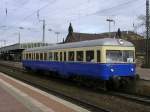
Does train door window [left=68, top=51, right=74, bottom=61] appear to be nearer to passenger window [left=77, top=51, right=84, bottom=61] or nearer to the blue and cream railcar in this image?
the blue and cream railcar

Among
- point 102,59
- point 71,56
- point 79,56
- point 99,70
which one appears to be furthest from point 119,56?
point 71,56

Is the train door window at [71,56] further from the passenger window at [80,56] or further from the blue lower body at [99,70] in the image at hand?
the passenger window at [80,56]

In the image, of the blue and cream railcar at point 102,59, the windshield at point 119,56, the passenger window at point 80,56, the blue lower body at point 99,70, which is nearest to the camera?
the blue lower body at point 99,70

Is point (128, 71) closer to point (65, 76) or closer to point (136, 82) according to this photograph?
point (136, 82)

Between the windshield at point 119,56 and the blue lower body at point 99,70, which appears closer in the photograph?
the blue lower body at point 99,70

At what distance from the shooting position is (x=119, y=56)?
71.6 ft

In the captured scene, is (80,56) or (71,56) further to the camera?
(71,56)

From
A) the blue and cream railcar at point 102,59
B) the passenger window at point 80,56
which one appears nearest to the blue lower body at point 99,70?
the blue and cream railcar at point 102,59

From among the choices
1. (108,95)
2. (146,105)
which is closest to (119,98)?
(108,95)

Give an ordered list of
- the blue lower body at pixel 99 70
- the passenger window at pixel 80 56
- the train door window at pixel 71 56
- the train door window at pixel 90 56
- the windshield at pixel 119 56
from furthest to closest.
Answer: the train door window at pixel 71 56, the passenger window at pixel 80 56, the train door window at pixel 90 56, the windshield at pixel 119 56, the blue lower body at pixel 99 70

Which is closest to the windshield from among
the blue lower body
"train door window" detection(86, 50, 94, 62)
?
the blue lower body

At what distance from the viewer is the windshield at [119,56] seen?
21303mm

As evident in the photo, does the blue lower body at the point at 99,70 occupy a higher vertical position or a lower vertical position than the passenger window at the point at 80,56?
lower

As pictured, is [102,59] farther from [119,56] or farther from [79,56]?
[79,56]
